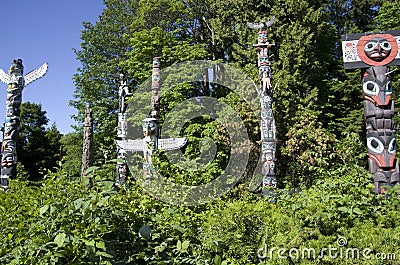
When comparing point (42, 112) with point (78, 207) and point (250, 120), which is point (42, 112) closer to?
point (250, 120)

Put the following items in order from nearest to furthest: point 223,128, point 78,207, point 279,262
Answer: point 78,207
point 279,262
point 223,128

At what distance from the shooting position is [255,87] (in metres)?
15.9

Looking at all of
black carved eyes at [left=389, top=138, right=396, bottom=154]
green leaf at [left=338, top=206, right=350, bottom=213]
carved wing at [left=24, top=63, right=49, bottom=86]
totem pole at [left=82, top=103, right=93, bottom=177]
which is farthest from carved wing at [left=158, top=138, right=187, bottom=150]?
green leaf at [left=338, top=206, right=350, bottom=213]

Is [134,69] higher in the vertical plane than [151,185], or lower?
higher

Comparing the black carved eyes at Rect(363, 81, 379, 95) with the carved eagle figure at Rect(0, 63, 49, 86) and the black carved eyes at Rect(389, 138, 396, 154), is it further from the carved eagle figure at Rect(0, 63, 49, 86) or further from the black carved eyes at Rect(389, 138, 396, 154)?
the carved eagle figure at Rect(0, 63, 49, 86)

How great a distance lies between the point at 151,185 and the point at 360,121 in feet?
49.7

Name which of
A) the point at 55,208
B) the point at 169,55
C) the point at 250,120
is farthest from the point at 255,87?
the point at 55,208

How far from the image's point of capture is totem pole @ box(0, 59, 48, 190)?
10.6 meters

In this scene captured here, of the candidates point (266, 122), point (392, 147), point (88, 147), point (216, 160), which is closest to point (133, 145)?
point (88, 147)

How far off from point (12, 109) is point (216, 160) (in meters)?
7.71

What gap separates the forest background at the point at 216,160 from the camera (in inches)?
85.5

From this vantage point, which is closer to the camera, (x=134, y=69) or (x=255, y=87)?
(x=255, y=87)

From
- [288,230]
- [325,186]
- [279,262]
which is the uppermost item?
[325,186]

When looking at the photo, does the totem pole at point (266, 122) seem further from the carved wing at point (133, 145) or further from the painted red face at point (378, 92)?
the painted red face at point (378, 92)
